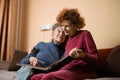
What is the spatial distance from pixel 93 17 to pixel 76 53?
1.07 m

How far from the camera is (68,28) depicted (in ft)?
6.83

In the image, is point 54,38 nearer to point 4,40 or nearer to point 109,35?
point 109,35

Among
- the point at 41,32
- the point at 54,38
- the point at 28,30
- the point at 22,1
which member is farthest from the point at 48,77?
the point at 22,1

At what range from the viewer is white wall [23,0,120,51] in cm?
246

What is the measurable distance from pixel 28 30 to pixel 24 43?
0.24 metres

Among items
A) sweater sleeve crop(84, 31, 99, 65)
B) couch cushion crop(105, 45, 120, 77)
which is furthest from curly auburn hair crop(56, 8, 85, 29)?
couch cushion crop(105, 45, 120, 77)

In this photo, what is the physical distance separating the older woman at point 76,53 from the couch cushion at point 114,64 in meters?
0.18

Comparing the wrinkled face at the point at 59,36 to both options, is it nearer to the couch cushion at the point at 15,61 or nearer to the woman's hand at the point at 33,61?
the woman's hand at the point at 33,61

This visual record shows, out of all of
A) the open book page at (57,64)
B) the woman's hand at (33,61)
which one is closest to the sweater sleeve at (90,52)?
the open book page at (57,64)

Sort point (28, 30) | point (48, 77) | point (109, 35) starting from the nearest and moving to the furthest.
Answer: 1. point (48, 77)
2. point (109, 35)
3. point (28, 30)

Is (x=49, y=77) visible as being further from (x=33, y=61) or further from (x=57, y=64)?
(x=33, y=61)

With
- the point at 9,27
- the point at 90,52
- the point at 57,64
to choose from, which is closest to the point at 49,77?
the point at 57,64

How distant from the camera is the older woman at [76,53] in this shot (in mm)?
1705

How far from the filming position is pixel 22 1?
150 inches
